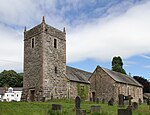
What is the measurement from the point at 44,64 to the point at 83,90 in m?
9.33

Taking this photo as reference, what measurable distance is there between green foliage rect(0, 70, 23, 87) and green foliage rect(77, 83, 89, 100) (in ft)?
155

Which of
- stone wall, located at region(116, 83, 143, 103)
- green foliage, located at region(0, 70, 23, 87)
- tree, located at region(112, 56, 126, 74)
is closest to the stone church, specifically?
stone wall, located at region(116, 83, 143, 103)

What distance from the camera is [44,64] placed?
33562mm

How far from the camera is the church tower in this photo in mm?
33406

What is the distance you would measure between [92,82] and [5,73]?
47672mm

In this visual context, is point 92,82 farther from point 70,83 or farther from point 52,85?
point 52,85

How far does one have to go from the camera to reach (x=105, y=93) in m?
41.2

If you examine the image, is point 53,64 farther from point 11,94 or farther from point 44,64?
point 11,94

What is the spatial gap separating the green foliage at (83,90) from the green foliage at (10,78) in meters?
47.4

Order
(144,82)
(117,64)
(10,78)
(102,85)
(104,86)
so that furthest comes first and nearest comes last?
(10,78), (144,82), (117,64), (102,85), (104,86)

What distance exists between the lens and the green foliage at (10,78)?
3236 inches

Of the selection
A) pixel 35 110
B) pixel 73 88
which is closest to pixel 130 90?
pixel 73 88

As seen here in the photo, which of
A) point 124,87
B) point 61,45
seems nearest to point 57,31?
point 61,45

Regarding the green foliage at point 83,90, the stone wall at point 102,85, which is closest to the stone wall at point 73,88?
the green foliage at point 83,90
